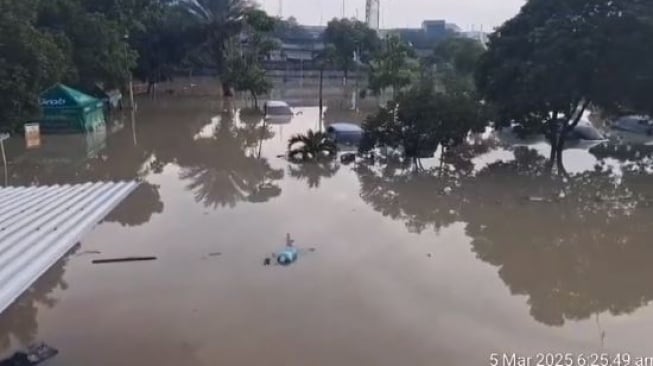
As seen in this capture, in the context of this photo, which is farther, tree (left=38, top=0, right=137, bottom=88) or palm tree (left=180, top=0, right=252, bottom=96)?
palm tree (left=180, top=0, right=252, bottom=96)

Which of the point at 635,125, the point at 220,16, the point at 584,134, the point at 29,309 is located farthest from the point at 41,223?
the point at 220,16

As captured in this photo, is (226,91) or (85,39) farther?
(226,91)

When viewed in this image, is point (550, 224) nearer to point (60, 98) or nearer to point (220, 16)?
point (60, 98)

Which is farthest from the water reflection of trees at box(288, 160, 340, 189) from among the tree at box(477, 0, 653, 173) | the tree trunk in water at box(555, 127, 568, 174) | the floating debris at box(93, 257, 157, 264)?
the tree trunk in water at box(555, 127, 568, 174)

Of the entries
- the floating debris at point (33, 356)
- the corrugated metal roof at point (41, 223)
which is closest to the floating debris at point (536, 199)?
the corrugated metal roof at point (41, 223)

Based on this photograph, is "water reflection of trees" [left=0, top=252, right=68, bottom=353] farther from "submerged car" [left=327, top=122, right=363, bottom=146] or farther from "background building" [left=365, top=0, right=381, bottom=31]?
"background building" [left=365, top=0, right=381, bottom=31]

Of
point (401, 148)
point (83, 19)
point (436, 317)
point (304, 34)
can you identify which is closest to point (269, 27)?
point (83, 19)
